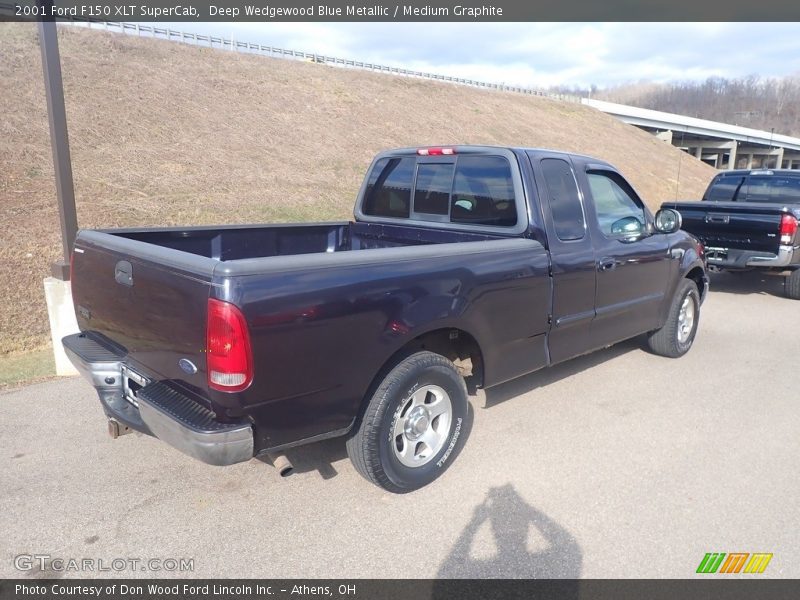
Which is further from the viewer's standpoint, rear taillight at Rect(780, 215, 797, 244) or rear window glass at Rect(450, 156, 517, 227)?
rear taillight at Rect(780, 215, 797, 244)

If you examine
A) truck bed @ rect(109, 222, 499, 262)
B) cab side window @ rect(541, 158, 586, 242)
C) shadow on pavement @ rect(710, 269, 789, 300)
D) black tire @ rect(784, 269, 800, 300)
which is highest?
cab side window @ rect(541, 158, 586, 242)

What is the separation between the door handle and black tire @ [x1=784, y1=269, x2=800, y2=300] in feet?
18.6

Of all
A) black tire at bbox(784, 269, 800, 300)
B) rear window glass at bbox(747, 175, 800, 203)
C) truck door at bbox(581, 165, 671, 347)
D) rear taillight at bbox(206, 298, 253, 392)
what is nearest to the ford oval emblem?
rear taillight at bbox(206, 298, 253, 392)

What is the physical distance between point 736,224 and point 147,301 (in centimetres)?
812

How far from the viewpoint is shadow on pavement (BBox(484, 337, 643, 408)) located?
15.9 feet

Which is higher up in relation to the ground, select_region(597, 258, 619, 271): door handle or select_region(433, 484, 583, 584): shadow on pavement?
select_region(597, 258, 619, 271): door handle

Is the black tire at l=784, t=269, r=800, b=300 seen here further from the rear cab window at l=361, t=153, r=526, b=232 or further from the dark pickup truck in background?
the rear cab window at l=361, t=153, r=526, b=232

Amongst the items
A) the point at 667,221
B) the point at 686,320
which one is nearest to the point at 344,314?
the point at 667,221

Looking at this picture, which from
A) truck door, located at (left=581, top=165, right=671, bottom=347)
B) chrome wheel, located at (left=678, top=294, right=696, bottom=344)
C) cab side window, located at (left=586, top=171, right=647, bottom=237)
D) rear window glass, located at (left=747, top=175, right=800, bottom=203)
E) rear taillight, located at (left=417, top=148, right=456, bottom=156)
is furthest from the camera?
rear window glass, located at (left=747, top=175, right=800, bottom=203)

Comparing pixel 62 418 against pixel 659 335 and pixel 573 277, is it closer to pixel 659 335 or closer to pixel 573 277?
pixel 573 277

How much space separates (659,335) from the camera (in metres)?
5.68

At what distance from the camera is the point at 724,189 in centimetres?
1016

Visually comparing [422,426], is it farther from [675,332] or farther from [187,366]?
[675,332]

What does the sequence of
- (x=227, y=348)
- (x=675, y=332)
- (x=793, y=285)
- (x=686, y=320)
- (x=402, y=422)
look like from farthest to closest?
(x=793, y=285), (x=686, y=320), (x=675, y=332), (x=402, y=422), (x=227, y=348)
